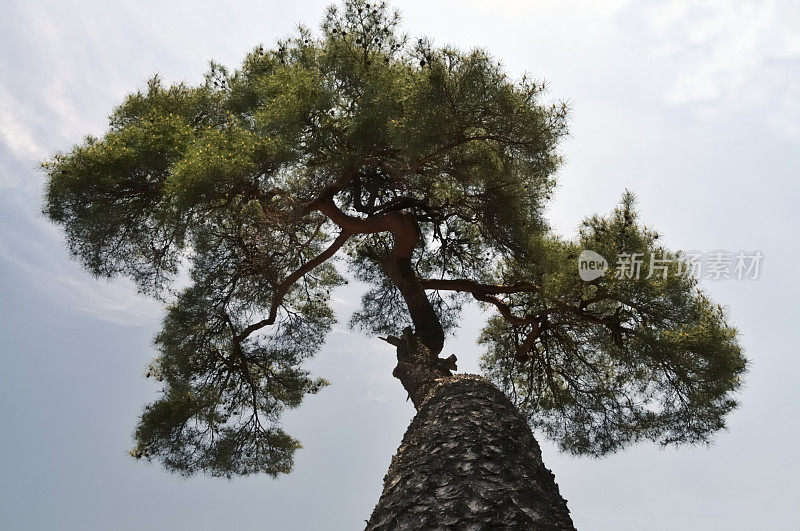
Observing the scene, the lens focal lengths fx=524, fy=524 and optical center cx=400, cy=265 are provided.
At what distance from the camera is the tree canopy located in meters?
5.40

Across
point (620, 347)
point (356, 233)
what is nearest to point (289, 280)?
point (356, 233)

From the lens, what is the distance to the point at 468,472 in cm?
343

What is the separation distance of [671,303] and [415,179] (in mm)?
3279

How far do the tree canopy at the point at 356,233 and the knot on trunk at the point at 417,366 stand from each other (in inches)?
12.5

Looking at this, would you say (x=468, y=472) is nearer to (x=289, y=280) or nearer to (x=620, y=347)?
(x=620, y=347)

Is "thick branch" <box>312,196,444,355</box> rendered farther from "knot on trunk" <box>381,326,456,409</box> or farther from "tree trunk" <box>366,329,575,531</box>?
"tree trunk" <box>366,329,575,531</box>

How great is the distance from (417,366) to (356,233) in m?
2.05

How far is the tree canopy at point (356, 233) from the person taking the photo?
540cm

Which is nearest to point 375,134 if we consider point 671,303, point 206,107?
point 206,107

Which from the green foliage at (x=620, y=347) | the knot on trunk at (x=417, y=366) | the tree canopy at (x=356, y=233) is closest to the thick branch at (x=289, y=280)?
the tree canopy at (x=356, y=233)

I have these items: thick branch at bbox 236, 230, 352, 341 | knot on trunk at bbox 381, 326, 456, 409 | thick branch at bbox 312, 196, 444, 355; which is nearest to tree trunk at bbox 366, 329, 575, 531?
knot on trunk at bbox 381, 326, 456, 409

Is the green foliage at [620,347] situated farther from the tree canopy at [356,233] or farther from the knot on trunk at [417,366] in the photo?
the knot on trunk at [417,366]

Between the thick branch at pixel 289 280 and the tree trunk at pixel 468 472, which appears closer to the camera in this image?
the tree trunk at pixel 468 472

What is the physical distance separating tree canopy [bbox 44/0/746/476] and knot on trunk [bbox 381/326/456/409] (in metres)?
0.32
